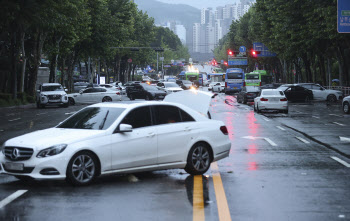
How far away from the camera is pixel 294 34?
50625 millimetres

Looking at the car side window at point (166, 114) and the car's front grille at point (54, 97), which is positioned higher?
the car side window at point (166, 114)

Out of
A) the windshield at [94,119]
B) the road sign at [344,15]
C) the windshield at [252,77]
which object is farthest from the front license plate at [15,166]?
the windshield at [252,77]

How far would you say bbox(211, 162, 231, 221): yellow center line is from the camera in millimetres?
7809

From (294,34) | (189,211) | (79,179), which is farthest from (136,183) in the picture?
(294,34)

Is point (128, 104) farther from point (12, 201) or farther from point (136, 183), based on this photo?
point (12, 201)

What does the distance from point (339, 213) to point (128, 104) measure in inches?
182

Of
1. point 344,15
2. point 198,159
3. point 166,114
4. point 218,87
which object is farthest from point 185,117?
point 218,87

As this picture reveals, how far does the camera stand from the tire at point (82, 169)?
9938mm

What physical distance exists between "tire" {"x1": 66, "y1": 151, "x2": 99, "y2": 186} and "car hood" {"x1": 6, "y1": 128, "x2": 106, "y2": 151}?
0.29m

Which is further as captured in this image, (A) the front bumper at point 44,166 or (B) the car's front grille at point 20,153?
(B) the car's front grille at point 20,153

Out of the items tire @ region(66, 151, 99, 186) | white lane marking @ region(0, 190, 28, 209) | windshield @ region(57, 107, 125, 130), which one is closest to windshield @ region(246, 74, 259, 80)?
windshield @ region(57, 107, 125, 130)

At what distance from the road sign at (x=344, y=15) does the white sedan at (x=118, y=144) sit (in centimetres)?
2122

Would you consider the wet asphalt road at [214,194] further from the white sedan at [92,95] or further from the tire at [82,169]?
the white sedan at [92,95]

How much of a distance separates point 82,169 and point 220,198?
250cm
